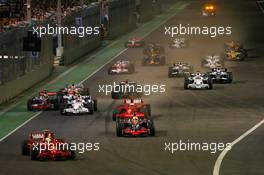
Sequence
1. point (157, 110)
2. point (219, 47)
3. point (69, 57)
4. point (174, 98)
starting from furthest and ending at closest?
1. point (219, 47)
2. point (69, 57)
3. point (174, 98)
4. point (157, 110)

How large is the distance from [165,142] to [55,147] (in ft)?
26.7

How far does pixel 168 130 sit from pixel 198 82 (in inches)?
884

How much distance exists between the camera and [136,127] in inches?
2313

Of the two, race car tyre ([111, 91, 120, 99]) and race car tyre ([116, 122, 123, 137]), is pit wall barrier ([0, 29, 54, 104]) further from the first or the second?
race car tyre ([116, 122, 123, 137])

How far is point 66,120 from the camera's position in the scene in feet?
220

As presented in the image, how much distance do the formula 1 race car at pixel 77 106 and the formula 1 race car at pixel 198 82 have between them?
15789 mm

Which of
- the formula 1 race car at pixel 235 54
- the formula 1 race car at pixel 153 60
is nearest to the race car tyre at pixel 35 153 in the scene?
the formula 1 race car at pixel 153 60

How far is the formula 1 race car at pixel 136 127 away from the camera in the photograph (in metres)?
58.7

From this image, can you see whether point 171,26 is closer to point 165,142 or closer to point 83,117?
point 83,117

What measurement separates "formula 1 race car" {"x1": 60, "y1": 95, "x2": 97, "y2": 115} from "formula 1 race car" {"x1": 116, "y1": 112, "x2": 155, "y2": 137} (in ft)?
33.7

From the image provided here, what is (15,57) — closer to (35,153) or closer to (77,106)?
(77,106)

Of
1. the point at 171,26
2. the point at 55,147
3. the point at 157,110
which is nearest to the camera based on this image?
the point at 55,147

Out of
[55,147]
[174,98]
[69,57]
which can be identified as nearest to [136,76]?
[69,57]

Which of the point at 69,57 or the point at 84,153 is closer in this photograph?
the point at 84,153
